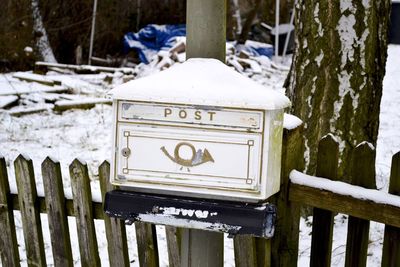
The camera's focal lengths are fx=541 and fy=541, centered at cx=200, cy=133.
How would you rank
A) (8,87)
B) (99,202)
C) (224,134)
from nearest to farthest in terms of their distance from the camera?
(224,134) → (99,202) → (8,87)

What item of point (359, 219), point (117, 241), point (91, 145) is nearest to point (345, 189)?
point (359, 219)

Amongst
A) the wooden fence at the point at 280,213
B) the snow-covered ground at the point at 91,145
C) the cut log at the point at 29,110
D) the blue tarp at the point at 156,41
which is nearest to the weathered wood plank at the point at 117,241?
the wooden fence at the point at 280,213

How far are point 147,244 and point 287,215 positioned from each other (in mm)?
716

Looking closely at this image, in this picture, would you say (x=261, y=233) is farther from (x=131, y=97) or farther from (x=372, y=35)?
(x=372, y=35)

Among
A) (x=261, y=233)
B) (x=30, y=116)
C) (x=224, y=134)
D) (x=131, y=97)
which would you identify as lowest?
(x=30, y=116)

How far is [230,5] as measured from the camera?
16.5 m

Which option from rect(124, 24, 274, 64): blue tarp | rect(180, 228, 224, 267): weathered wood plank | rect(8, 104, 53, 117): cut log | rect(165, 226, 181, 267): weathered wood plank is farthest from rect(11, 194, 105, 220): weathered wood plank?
rect(124, 24, 274, 64): blue tarp

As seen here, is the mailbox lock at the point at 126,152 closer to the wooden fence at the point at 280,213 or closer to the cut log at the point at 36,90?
the wooden fence at the point at 280,213

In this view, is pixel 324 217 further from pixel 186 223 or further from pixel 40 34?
pixel 40 34

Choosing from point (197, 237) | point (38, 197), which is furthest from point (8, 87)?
point (197, 237)

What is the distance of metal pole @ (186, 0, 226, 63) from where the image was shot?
1.69 metres

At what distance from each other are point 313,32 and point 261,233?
190 centimetres

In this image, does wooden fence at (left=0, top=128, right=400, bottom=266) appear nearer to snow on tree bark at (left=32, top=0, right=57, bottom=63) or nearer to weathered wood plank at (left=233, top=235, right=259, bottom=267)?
weathered wood plank at (left=233, top=235, right=259, bottom=267)

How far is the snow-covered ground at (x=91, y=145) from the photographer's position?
317cm
